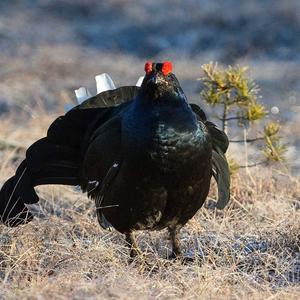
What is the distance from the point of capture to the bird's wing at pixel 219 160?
416 centimetres

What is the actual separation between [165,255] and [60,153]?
78 centimetres

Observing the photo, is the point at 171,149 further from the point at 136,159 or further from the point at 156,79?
the point at 156,79

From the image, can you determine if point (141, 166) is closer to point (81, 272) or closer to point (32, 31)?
point (81, 272)

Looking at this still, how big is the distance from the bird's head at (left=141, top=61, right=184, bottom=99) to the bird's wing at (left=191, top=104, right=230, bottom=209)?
54 centimetres

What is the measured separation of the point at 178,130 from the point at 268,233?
100cm

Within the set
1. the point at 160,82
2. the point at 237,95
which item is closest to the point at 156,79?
the point at 160,82

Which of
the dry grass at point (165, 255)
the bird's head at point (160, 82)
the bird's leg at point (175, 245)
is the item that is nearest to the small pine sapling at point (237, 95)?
the dry grass at point (165, 255)

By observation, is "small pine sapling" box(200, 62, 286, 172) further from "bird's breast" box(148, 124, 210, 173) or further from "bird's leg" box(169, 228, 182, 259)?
"bird's breast" box(148, 124, 210, 173)

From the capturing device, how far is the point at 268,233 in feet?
14.1

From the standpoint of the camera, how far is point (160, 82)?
358 cm

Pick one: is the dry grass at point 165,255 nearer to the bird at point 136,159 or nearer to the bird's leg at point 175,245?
the bird's leg at point 175,245

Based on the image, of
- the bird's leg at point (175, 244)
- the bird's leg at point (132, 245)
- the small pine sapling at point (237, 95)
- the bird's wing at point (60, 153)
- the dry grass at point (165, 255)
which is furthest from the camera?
the small pine sapling at point (237, 95)

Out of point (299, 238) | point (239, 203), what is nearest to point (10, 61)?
point (239, 203)

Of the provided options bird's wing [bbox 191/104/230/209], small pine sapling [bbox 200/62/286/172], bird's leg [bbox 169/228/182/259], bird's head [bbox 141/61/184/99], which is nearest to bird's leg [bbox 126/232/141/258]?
bird's leg [bbox 169/228/182/259]
